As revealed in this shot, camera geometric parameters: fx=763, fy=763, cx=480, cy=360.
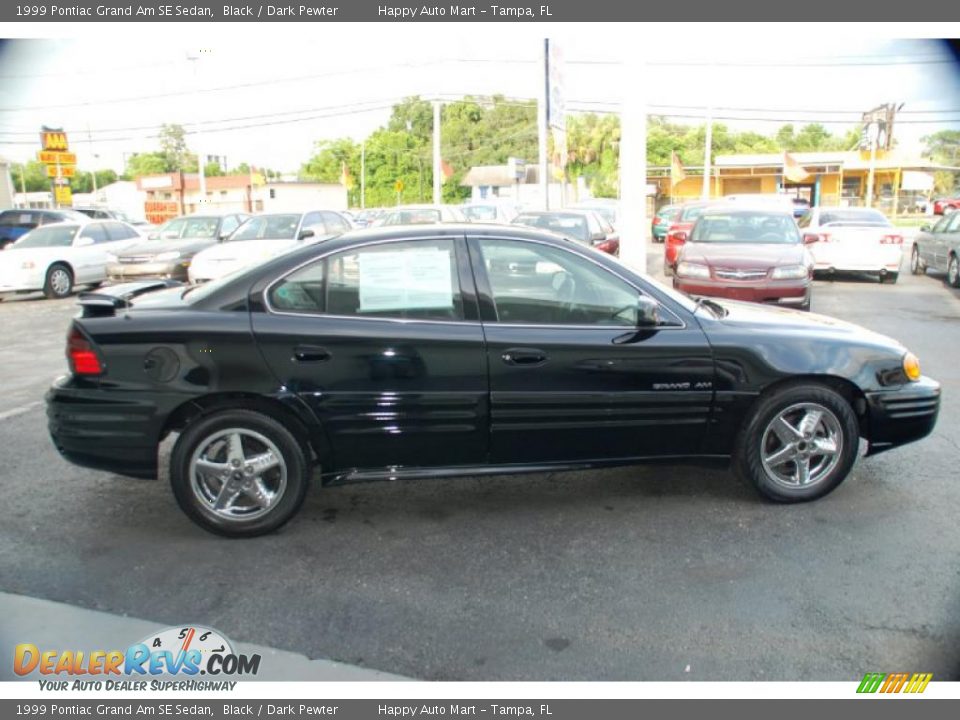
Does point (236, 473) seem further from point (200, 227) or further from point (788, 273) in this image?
point (200, 227)

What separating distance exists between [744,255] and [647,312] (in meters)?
6.74

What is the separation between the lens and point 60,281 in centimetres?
1467

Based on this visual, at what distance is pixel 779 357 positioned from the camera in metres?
4.15

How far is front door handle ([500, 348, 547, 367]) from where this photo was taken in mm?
3930

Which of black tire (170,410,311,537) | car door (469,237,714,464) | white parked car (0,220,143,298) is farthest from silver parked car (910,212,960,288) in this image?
white parked car (0,220,143,298)

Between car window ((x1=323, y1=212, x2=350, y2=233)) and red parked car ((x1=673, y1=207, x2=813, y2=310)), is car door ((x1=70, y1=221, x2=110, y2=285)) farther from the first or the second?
red parked car ((x1=673, y1=207, x2=813, y2=310))

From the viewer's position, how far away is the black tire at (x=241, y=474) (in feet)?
12.7

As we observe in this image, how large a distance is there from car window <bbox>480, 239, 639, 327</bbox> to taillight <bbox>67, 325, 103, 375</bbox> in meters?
2.05

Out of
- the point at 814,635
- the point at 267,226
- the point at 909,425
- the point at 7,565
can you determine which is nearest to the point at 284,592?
the point at 7,565

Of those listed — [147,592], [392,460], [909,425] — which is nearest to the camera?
[147,592]

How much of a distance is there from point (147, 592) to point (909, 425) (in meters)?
4.11

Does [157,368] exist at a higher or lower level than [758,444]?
higher
